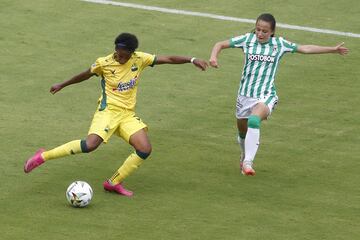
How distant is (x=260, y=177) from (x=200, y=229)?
2.43 metres

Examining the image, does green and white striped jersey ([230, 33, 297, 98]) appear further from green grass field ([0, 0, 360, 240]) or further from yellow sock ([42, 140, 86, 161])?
yellow sock ([42, 140, 86, 161])

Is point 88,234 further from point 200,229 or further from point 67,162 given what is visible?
point 67,162

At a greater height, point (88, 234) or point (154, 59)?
point (154, 59)

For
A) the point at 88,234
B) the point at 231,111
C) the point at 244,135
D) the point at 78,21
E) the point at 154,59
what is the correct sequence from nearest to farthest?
the point at 88,234, the point at 154,59, the point at 244,135, the point at 231,111, the point at 78,21

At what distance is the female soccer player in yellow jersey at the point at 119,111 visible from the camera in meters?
14.9

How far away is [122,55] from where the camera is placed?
15102 mm

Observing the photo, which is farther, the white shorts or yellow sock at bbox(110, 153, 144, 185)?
the white shorts

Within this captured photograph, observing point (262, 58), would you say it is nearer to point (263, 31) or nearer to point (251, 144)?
point (263, 31)

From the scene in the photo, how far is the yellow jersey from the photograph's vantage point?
1522 centimetres

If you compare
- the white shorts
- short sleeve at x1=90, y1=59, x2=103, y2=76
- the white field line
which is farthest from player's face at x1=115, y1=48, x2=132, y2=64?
the white field line

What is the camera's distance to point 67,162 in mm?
16188

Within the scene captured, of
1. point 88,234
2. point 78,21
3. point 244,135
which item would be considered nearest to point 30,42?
point 78,21

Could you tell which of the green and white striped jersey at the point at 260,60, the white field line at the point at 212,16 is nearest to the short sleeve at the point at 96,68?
the green and white striped jersey at the point at 260,60

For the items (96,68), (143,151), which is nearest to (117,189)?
(143,151)
